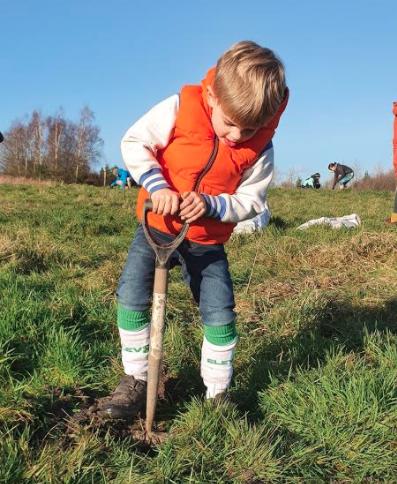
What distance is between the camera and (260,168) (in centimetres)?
264

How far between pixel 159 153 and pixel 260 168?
1.72ft

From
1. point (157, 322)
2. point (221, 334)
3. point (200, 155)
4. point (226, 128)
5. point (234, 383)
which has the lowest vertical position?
A: point (234, 383)

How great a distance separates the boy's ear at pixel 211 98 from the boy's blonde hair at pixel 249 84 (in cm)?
3

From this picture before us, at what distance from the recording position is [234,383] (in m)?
3.00

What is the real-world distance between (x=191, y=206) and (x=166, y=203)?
121 mm

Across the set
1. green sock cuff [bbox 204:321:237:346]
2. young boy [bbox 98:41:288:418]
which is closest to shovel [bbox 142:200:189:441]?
young boy [bbox 98:41:288:418]

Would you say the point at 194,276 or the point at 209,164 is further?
the point at 194,276

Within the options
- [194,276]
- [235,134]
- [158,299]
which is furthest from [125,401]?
[235,134]

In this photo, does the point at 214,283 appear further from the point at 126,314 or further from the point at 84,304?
the point at 84,304

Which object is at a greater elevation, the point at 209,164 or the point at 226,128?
the point at 226,128

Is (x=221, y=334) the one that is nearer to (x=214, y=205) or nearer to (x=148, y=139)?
(x=214, y=205)

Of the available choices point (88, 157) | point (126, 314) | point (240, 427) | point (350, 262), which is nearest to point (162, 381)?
point (126, 314)

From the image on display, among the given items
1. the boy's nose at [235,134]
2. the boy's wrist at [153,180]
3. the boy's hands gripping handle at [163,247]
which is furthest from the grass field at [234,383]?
the boy's nose at [235,134]

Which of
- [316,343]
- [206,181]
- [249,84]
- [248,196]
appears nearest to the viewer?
[249,84]
